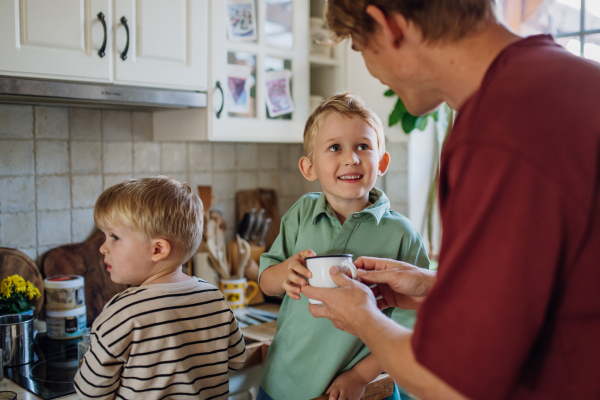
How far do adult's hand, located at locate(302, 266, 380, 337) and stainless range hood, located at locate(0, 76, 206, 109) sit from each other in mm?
966

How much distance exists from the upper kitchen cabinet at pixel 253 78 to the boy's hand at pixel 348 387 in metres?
1.00

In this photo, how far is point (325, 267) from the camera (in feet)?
3.32

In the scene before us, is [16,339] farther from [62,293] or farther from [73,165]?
[73,165]

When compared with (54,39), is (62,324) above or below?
below

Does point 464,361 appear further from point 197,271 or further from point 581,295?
point 197,271

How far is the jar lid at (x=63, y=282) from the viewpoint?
1.72 m

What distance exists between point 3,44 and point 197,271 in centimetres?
107

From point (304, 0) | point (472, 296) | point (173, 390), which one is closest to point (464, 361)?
point (472, 296)

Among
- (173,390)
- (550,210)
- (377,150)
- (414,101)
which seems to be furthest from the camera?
(377,150)

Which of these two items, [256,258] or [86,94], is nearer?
[86,94]

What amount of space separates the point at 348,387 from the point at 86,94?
1.07 metres

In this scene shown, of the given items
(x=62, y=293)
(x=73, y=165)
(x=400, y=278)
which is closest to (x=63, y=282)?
(x=62, y=293)

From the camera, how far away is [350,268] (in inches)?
40.8

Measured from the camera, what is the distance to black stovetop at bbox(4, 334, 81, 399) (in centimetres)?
138
